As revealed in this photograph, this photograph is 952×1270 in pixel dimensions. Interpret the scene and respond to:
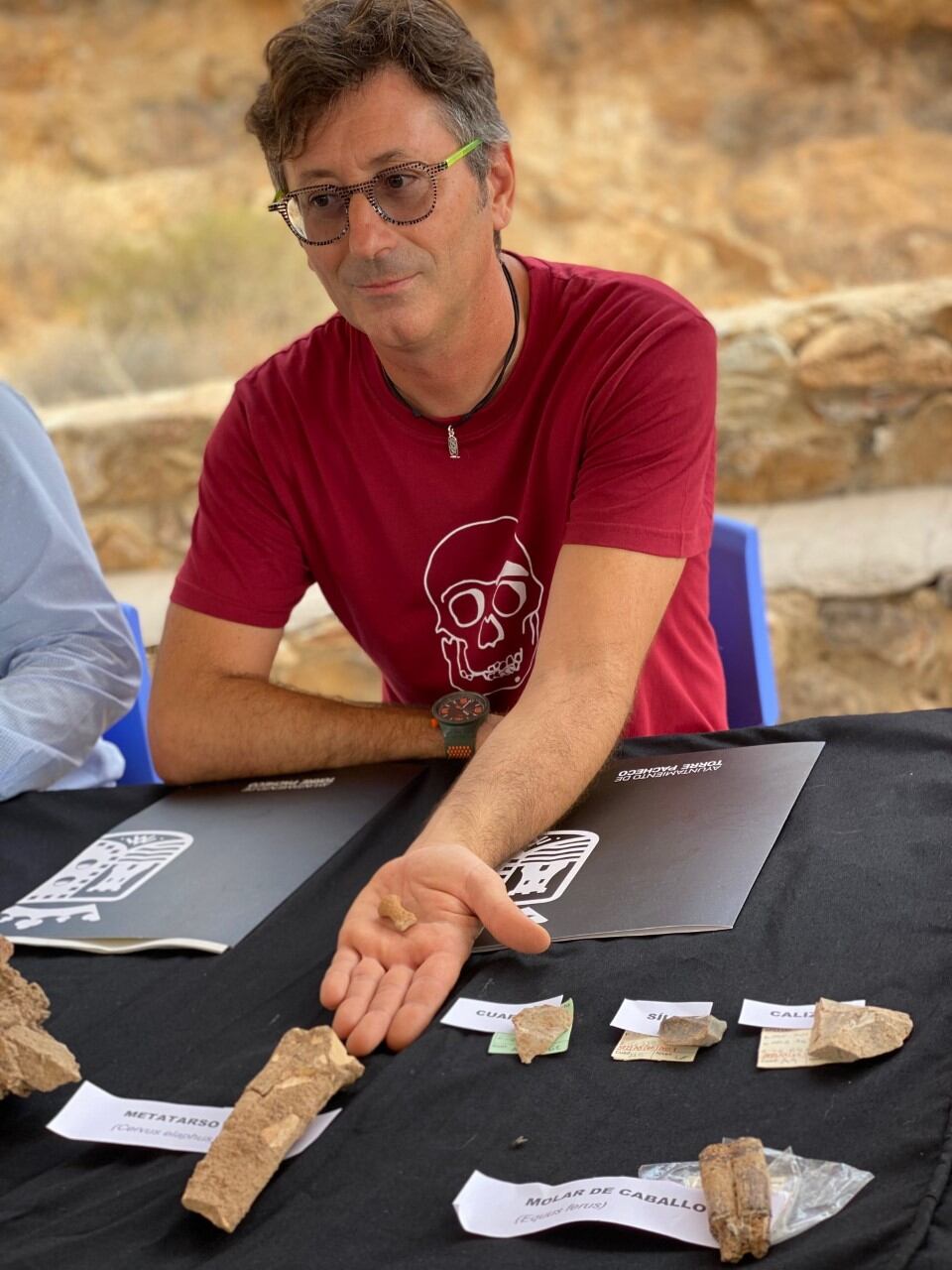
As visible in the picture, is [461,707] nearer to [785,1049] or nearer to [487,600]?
[487,600]

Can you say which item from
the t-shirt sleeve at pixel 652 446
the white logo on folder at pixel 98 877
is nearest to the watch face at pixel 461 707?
the t-shirt sleeve at pixel 652 446

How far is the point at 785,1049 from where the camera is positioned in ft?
3.17

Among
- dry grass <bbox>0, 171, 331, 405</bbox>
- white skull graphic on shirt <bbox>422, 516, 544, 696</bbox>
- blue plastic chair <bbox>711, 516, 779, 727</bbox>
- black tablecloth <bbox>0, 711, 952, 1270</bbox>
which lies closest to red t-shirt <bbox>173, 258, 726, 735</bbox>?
white skull graphic on shirt <bbox>422, 516, 544, 696</bbox>

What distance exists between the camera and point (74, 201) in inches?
312

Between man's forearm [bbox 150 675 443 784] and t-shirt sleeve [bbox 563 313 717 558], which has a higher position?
t-shirt sleeve [bbox 563 313 717 558]

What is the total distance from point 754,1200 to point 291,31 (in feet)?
4.66

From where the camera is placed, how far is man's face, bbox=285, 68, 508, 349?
5.54ft

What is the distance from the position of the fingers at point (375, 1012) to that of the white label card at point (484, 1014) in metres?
0.05

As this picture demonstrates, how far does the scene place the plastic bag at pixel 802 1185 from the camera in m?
0.81

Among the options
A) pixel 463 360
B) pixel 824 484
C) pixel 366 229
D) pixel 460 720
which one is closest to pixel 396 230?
pixel 366 229

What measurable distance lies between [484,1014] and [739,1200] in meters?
0.34

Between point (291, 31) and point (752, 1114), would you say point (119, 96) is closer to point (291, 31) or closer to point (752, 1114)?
point (291, 31)

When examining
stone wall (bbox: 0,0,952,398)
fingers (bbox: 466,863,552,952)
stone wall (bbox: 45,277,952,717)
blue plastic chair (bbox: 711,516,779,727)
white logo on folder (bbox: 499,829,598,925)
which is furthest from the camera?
stone wall (bbox: 0,0,952,398)

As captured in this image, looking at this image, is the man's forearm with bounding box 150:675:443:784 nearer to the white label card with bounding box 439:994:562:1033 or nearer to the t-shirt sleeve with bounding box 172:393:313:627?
the t-shirt sleeve with bounding box 172:393:313:627
